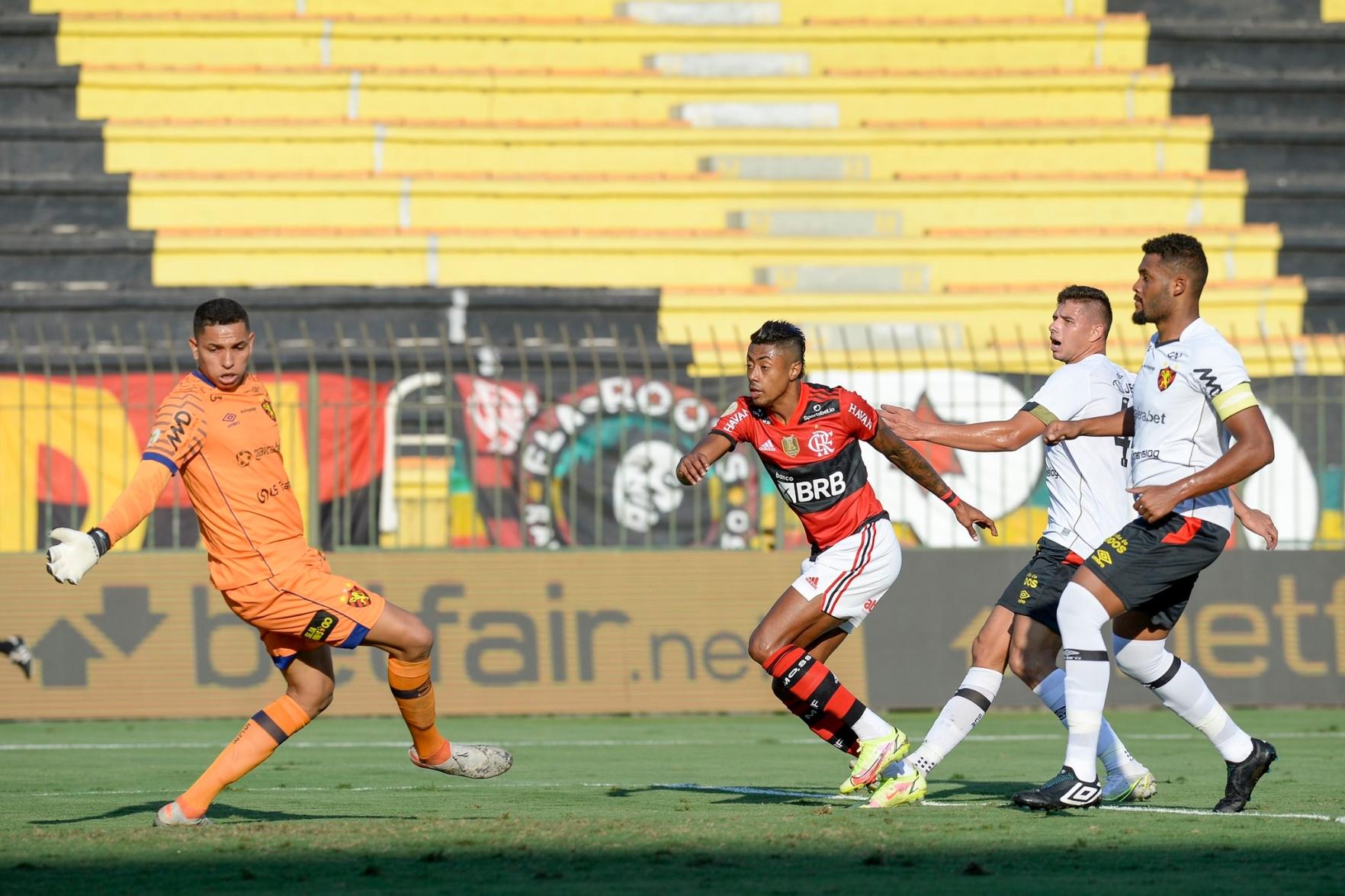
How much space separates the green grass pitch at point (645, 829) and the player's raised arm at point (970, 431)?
150 cm

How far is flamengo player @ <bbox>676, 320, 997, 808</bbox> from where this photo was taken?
7516 mm

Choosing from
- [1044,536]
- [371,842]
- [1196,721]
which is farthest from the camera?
[1044,536]

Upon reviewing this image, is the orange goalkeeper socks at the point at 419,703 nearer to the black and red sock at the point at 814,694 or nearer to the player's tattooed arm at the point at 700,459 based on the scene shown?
the player's tattooed arm at the point at 700,459

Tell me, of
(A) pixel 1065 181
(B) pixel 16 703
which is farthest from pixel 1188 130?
(B) pixel 16 703

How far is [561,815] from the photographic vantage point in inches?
288

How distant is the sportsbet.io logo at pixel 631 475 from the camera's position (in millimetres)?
14836

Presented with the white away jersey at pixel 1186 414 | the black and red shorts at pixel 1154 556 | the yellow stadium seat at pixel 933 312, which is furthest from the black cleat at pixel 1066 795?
the yellow stadium seat at pixel 933 312

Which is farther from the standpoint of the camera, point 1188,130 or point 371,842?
point 1188,130

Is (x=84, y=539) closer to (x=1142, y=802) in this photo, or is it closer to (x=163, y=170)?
(x=1142, y=802)

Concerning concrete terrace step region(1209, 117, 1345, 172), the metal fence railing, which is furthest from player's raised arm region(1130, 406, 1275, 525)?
concrete terrace step region(1209, 117, 1345, 172)

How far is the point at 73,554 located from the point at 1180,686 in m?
4.46

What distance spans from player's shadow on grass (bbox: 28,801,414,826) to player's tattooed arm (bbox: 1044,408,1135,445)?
3.06 meters

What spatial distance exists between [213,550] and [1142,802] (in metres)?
4.10

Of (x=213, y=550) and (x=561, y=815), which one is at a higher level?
(x=213, y=550)
